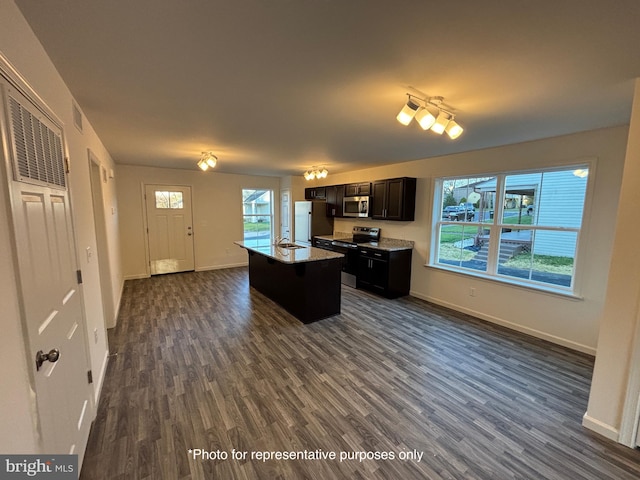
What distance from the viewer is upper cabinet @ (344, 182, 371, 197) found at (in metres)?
5.20

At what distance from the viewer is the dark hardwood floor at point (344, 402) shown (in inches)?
63.7

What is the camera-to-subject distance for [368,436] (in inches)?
71.4

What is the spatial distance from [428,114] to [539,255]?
2678 mm

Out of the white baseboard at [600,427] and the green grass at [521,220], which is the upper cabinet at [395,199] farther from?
the white baseboard at [600,427]

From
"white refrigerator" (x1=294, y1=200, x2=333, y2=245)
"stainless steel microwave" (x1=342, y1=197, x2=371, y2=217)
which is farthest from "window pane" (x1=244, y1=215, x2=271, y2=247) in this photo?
"stainless steel microwave" (x1=342, y1=197, x2=371, y2=217)

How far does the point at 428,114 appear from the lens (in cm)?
189

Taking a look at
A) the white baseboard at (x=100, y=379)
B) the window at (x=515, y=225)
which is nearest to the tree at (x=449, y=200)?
the window at (x=515, y=225)

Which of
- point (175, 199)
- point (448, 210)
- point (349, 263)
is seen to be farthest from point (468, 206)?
point (175, 199)

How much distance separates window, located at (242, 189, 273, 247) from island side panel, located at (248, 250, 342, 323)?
2.97 m

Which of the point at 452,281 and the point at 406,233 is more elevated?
the point at 406,233

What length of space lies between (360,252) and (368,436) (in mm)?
3301

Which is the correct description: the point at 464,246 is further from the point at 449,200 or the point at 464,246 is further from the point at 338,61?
the point at 338,61

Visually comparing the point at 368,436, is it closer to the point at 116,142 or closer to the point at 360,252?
the point at 360,252

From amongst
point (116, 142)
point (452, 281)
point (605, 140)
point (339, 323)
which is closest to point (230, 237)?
point (116, 142)
